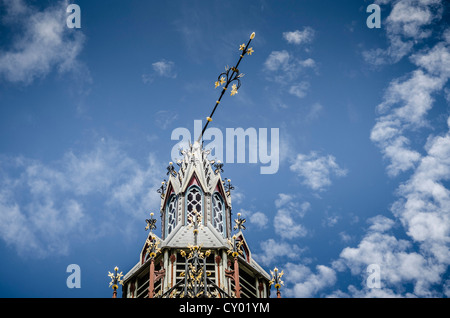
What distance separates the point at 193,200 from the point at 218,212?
68.9 inches

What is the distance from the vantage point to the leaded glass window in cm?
3781

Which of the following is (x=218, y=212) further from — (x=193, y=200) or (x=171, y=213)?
(x=171, y=213)

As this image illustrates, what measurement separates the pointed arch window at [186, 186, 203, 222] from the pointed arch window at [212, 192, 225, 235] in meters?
1.02

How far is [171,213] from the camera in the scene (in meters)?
39.2

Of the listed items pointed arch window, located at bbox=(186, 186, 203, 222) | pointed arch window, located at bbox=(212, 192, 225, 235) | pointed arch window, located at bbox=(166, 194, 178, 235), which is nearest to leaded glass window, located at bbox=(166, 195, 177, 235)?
pointed arch window, located at bbox=(166, 194, 178, 235)

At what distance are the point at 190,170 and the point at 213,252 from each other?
8914mm

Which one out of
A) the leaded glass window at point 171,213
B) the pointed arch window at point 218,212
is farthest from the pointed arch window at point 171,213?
the pointed arch window at point 218,212

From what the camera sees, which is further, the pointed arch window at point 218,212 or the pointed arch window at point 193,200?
the pointed arch window at point 193,200

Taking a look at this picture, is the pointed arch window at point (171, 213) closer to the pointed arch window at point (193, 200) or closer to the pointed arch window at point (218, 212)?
the pointed arch window at point (193, 200)

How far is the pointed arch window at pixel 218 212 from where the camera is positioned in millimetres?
37581
